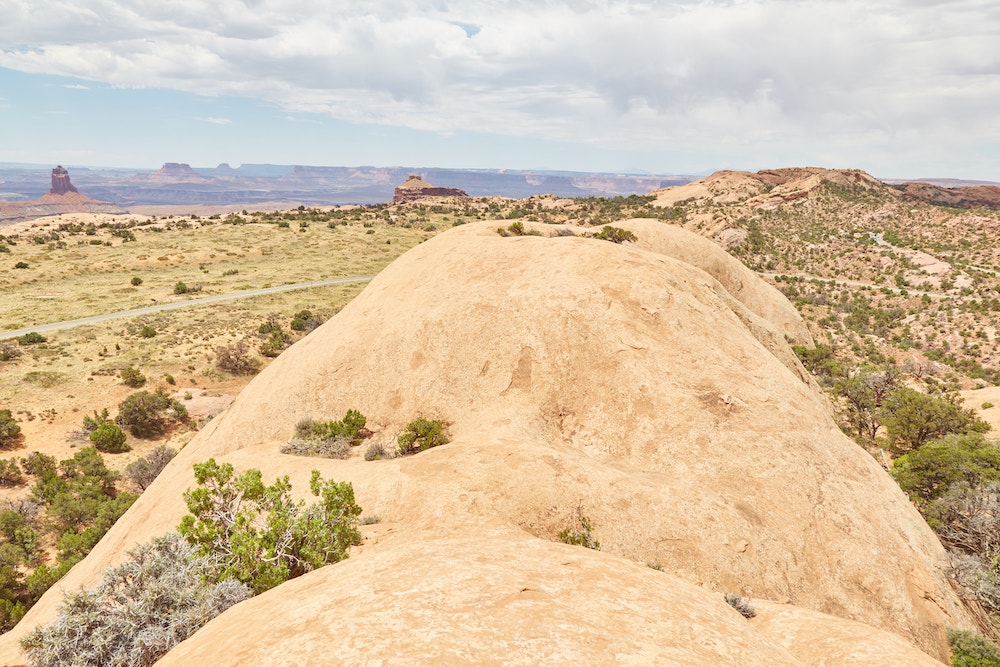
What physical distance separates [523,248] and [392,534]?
17.8 metres

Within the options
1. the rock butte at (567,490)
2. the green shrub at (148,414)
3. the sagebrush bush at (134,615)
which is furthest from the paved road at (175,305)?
the sagebrush bush at (134,615)

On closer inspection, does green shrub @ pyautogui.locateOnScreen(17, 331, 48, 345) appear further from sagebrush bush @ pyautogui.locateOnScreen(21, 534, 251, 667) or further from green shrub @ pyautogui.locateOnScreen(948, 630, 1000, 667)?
green shrub @ pyautogui.locateOnScreen(948, 630, 1000, 667)

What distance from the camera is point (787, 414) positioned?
18.8 metres

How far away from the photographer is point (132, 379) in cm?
4219

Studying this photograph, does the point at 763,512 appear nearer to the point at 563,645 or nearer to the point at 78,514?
the point at 563,645

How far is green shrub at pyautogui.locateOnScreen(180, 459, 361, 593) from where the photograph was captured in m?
11.1

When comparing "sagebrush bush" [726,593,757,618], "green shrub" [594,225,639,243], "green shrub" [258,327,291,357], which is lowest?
"green shrub" [258,327,291,357]

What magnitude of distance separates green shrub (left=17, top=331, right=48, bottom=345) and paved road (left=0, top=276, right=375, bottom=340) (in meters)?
2.32

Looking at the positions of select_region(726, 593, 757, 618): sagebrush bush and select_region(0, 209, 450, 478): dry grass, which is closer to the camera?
select_region(726, 593, 757, 618): sagebrush bush

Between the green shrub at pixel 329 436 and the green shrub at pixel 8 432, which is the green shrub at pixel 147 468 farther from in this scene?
the green shrub at pixel 329 436

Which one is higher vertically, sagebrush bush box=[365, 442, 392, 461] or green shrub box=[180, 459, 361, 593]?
green shrub box=[180, 459, 361, 593]

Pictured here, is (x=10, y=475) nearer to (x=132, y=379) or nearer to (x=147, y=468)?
(x=147, y=468)

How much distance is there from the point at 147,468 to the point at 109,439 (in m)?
6.32

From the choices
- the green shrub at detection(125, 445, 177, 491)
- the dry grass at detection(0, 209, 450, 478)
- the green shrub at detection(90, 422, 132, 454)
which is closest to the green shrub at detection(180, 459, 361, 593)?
the green shrub at detection(125, 445, 177, 491)
